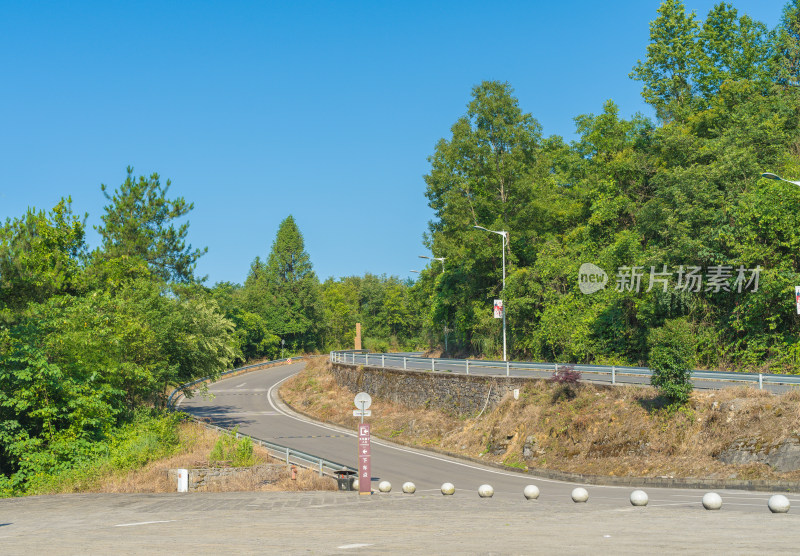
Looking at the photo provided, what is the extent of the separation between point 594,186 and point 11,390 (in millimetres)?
42117

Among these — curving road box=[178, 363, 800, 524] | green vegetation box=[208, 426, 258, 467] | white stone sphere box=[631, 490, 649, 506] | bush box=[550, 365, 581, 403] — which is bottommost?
curving road box=[178, 363, 800, 524]

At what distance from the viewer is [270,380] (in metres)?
64.4

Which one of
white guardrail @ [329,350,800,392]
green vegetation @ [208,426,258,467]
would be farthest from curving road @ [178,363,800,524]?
white guardrail @ [329,350,800,392]

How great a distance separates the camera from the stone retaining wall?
112 ft

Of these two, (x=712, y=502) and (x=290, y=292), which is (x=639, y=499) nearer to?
(x=712, y=502)

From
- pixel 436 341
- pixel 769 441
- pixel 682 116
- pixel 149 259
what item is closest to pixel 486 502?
pixel 769 441

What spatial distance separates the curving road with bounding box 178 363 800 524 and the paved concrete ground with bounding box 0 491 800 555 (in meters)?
1.98

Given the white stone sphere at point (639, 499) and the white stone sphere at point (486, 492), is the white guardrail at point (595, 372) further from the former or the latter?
the white stone sphere at point (639, 499)

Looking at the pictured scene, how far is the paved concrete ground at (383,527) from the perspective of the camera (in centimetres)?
1035

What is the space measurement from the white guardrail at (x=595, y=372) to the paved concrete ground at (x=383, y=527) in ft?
35.2

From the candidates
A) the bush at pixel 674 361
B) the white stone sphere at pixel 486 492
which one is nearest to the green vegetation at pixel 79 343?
the white stone sphere at pixel 486 492

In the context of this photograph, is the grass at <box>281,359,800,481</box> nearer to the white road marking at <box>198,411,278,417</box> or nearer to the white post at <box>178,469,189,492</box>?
the white road marking at <box>198,411,278,417</box>

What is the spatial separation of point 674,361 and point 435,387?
671 inches

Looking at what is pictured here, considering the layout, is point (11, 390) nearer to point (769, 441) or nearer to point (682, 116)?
point (769, 441)
